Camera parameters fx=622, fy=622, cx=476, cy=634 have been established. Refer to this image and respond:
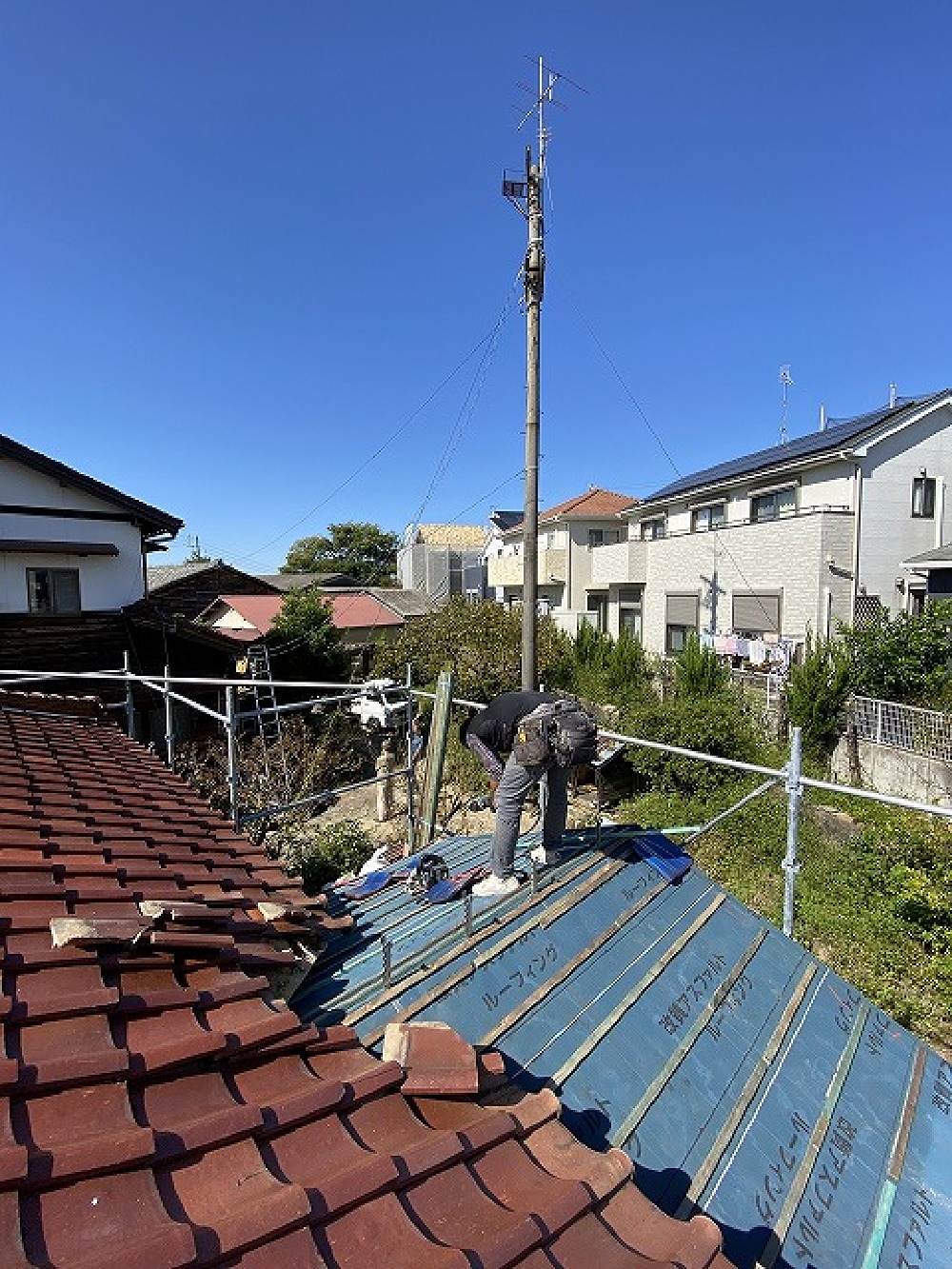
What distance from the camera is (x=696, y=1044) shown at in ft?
9.14

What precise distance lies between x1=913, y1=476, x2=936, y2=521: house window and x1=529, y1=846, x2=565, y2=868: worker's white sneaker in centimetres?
1447

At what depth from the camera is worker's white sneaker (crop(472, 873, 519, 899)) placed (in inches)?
138

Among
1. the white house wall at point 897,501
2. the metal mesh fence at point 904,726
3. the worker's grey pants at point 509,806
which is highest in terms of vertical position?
the white house wall at point 897,501

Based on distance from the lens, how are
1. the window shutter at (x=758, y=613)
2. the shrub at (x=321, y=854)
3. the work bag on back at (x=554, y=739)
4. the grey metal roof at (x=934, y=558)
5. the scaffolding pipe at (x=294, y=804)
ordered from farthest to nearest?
1. the window shutter at (x=758, y=613)
2. the grey metal roof at (x=934, y=558)
3. the shrub at (x=321, y=854)
4. the scaffolding pipe at (x=294, y=804)
5. the work bag on back at (x=554, y=739)

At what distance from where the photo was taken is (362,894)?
4.15 m

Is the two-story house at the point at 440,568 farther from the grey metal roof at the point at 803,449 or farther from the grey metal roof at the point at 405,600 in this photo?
the grey metal roof at the point at 803,449

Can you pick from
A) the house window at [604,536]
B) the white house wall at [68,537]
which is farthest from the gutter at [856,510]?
the white house wall at [68,537]

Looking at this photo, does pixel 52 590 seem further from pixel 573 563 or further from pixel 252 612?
pixel 573 563

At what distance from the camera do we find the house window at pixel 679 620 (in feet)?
56.7

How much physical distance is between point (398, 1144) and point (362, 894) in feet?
9.24

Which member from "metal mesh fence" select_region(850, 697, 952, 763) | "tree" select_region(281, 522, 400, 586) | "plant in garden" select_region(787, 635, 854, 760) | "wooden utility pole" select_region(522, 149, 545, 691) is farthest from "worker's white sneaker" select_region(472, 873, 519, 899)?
"tree" select_region(281, 522, 400, 586)

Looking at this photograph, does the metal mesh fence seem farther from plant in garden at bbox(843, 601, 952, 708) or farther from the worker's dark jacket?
the worker's dark jacket

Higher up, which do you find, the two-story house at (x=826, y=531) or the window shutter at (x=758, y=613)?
the two-story house at (x=826, y=531)

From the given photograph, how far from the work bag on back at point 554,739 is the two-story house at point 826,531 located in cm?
1201
